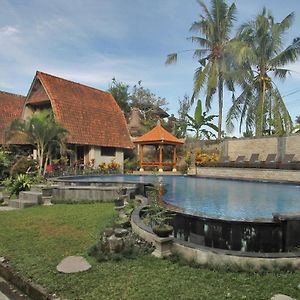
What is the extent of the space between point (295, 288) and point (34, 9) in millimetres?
12615

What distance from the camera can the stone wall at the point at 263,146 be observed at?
19422 mm

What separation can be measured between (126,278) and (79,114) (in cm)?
2046

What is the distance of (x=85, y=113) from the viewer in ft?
79.7

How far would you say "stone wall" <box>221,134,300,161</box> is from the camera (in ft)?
63.7

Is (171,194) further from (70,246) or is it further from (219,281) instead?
(219,281)

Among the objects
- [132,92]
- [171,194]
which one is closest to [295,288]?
[171,194]

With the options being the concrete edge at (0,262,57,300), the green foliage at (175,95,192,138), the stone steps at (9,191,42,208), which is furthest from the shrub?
the concrete edge at (0,262,57,300)

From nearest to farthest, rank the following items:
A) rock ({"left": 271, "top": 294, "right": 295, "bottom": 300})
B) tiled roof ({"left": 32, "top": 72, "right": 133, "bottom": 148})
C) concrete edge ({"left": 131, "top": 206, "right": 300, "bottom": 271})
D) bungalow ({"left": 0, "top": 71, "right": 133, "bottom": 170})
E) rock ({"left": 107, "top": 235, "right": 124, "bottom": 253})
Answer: rock ({"left": 271, "top": 294, "right": 295, "bottom": 300}), concrete edge ({"left": 131, "top": 206, "right": 300, "bottom": 271}), rock ({"left": 107, "top": 235, "right": 124, "bottom": 253}), tiled roof ({"left": 32, "top": 72, "right": 133, "bottom": 148}), bungalow ({"left": 0, "top": 71, "right": 133, "bottom": 170})

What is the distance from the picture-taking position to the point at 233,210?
8.28 metres

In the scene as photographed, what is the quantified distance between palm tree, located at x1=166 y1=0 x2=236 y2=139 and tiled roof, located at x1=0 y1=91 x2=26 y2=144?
14.3m

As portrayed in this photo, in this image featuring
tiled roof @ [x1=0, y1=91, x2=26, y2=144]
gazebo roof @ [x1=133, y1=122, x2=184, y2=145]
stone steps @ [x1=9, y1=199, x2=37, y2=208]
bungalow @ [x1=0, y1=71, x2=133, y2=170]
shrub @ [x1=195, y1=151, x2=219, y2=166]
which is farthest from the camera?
tiled roof @ [x1=0, y1=91, x2=26, y2=144]

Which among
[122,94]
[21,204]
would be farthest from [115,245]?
[122,94]

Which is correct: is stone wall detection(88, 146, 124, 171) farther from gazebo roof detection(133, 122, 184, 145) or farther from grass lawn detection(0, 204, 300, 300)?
grass lawn detection(0, 204, 300, 300)

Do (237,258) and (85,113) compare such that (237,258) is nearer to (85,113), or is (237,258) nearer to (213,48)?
(85,113)
